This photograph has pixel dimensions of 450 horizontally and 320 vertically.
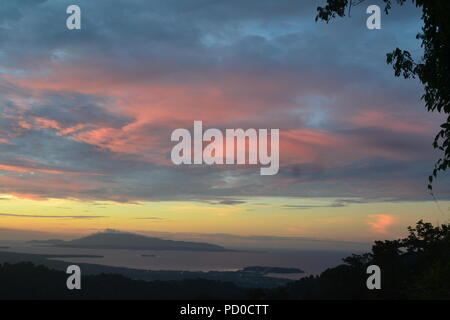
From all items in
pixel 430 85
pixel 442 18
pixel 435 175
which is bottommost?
pixel 435 175

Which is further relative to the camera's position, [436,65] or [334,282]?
[334,282]

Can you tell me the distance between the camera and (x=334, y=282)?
30969 millimetres

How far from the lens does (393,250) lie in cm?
3069

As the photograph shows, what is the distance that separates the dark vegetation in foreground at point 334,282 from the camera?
17.6 m

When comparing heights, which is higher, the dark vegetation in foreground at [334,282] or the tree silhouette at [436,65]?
the tree silhouette at [436,65]

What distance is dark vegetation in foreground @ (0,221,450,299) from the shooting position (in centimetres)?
1760

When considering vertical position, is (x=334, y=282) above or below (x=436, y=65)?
below

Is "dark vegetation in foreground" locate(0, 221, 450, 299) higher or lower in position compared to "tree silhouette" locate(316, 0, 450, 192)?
lower
